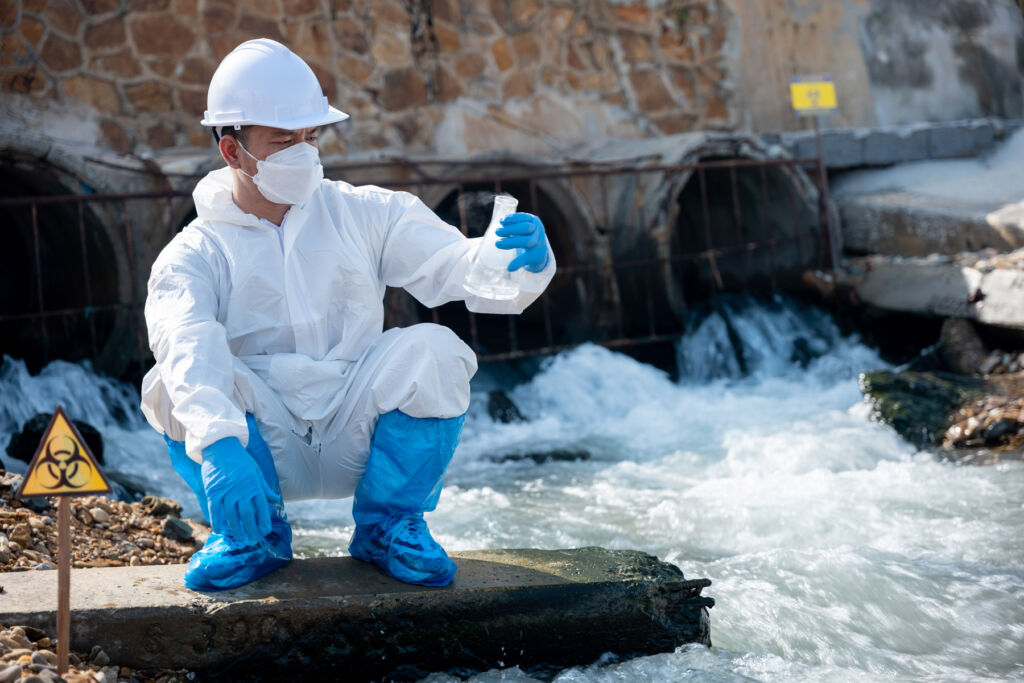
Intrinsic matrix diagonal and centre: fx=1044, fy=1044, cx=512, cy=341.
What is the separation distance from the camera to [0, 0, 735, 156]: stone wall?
21.1 ft

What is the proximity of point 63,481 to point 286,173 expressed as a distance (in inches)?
34.8

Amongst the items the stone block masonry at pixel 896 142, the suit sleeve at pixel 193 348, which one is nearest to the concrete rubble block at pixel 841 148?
the stone block masonry at pixel 896 142

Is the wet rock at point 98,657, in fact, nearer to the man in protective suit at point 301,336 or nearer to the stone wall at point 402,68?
the man in protective suit at point 301,336

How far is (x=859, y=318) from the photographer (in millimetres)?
7172

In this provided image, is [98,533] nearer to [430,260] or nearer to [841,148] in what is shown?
[430,260]

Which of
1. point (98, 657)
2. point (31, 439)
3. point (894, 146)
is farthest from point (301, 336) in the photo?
point (894, 146)

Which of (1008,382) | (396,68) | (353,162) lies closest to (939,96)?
(1008,382)

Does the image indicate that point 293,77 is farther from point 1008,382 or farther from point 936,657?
point 1008,382

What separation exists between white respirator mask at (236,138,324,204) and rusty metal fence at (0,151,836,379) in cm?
319

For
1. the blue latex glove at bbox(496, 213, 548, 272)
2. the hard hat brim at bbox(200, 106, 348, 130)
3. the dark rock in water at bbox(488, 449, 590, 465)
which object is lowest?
the dark rock in water at bbox(488, 449, 590, 465)

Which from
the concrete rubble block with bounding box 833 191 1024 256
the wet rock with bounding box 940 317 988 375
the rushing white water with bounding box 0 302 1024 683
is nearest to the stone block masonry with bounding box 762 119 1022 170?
the concrete rubble block with bounding box 833 191 1024 256

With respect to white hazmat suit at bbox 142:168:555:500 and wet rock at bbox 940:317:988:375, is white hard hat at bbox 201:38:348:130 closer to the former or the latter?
white hazmat suit at bbox 142:168:555:500

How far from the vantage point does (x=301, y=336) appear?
2.49 metres

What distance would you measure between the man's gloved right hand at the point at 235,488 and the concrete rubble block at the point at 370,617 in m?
0.22
